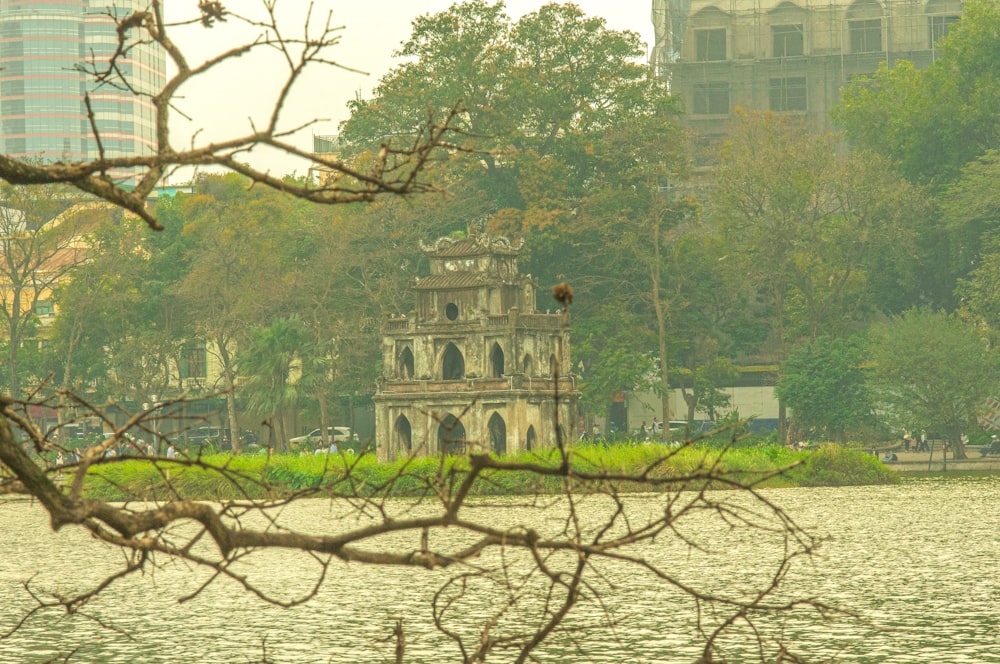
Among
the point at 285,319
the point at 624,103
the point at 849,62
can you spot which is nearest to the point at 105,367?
the point at 285,319

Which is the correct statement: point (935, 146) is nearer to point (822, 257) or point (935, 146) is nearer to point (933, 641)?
point (822, 257)

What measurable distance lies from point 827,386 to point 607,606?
36.2m

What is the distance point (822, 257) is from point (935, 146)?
23.9 feet

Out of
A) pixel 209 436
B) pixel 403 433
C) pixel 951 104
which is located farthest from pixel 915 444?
pixel 209 436

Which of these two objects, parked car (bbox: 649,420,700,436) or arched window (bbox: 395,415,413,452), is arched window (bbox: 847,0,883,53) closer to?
parked car (bbox: 649,420,700,436)

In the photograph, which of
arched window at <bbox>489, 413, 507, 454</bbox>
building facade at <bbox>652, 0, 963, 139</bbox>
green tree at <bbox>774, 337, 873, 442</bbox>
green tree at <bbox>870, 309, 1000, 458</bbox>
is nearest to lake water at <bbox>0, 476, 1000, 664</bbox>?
arched window at <bbox>489, 413, 507, 454</bbox>

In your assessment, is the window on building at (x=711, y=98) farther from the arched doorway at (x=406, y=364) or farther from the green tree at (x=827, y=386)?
the arched doorway at (x=406, y=364)

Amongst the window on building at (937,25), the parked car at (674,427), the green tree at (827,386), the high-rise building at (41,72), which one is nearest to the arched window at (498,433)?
the green tree at (827,386)

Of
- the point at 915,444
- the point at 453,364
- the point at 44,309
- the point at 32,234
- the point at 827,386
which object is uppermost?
the point at 32,234

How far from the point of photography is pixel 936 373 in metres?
51.4

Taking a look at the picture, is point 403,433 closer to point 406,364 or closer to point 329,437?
point 406,364

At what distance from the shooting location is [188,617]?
21.5 m

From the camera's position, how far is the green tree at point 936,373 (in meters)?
51.4

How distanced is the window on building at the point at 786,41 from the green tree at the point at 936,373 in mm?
29911
